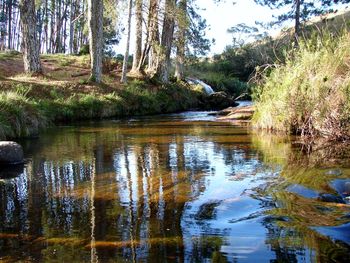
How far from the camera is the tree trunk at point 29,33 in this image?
18.3 m

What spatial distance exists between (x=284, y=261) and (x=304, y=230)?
659mm

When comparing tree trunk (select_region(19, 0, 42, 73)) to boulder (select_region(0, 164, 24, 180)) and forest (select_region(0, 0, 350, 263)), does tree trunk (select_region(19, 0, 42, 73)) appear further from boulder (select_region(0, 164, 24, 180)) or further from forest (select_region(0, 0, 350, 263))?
boulder (select_region(0, 164, 24, 180))

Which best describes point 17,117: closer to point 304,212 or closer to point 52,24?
point 304,212

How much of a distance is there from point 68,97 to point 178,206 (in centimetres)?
1259

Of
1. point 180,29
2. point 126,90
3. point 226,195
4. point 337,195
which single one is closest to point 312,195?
point 337,195

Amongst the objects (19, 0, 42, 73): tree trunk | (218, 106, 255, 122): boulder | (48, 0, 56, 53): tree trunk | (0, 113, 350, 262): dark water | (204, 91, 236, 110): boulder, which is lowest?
(0, 113, 350, 262): dark water

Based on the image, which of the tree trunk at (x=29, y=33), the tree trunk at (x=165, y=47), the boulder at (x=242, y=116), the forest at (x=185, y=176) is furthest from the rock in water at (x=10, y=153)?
the tree trunk at (x=165, y=47)

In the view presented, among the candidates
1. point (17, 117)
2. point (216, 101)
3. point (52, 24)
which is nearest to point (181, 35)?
point (216, 101)

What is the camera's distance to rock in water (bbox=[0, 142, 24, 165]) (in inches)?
286

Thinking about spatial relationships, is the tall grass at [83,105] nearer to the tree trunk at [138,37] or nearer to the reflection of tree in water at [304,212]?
the tree trunk at [138,37]

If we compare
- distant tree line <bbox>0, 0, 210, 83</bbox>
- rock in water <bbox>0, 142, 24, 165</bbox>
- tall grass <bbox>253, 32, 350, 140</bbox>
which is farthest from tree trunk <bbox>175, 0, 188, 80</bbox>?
rock in water <bbox>0, 142, 24, 165</bbox>

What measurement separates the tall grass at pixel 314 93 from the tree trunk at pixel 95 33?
989 cm

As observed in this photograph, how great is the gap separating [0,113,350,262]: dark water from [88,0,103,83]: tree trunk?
11.2 m

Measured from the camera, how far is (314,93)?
8.77m
